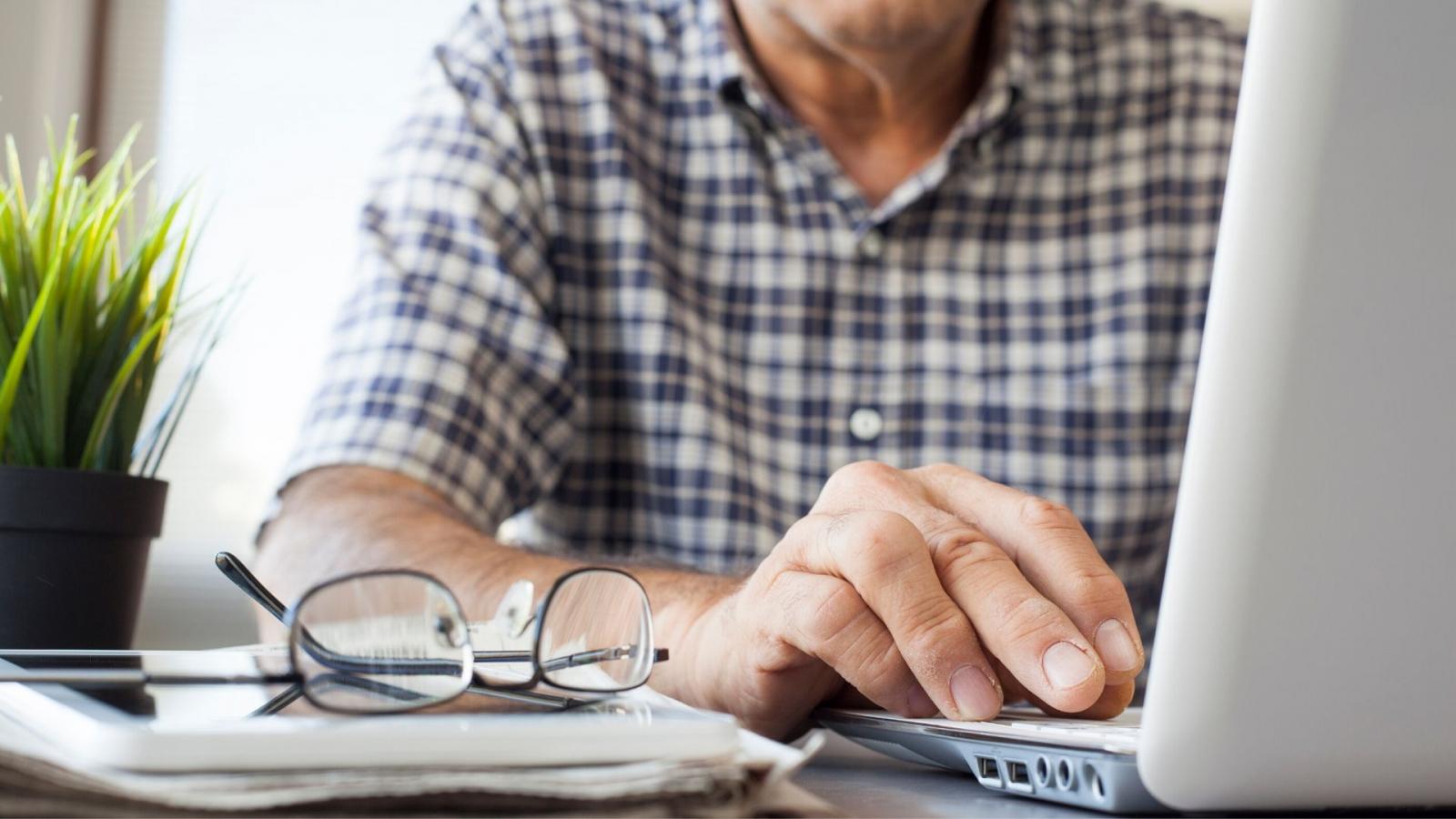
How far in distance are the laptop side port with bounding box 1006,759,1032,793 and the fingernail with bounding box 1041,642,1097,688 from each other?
6 cm

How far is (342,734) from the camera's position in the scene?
0.32 meters

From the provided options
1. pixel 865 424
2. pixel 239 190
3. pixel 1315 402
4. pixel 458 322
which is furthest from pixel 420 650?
pixel 239 190

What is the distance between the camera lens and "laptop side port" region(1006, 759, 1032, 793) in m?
0.44

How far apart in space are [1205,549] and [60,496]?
59cm

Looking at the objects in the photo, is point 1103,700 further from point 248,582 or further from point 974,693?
point 248,582

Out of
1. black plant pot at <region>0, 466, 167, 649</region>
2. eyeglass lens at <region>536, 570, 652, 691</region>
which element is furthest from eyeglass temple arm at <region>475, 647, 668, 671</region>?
black plant pot at <region>0, 466, 167, 649</region>

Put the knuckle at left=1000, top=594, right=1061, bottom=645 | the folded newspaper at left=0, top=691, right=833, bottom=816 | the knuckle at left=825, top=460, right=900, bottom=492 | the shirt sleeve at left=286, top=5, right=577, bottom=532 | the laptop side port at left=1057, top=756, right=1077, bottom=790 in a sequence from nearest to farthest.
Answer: the folded newspaper at left=0, top=691, right=833, bottom=816 → the laptop side port at left=1057, top=756, right=1077, bottom=790 → the knuckle at left=1000, top=594, right=1061, bottom=645 → the knuckle at left=825, top=460, right=900, bottom=492 → the shirt sleeve at left=286, top=5, right=577, bottom=532

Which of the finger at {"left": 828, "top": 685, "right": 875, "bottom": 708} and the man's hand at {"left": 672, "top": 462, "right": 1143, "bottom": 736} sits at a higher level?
the man's hand at {"left": 672, "top": 462, "right": 1143, "bottom": 736}

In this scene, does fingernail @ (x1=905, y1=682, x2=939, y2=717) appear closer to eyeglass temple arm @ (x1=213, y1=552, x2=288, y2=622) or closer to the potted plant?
eyeglass temple arm @ (x1=213, y1=552, x2=288, y2=622)

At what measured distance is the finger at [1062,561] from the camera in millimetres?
529

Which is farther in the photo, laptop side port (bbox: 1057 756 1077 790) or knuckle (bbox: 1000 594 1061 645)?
knuckle (bbox: 1000 594 1061 645)

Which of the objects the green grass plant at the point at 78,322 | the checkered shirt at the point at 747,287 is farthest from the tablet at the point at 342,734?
the checkered shirt at the point at 747,287

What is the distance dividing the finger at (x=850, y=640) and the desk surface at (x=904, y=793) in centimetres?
3

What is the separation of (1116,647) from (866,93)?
92 cm
